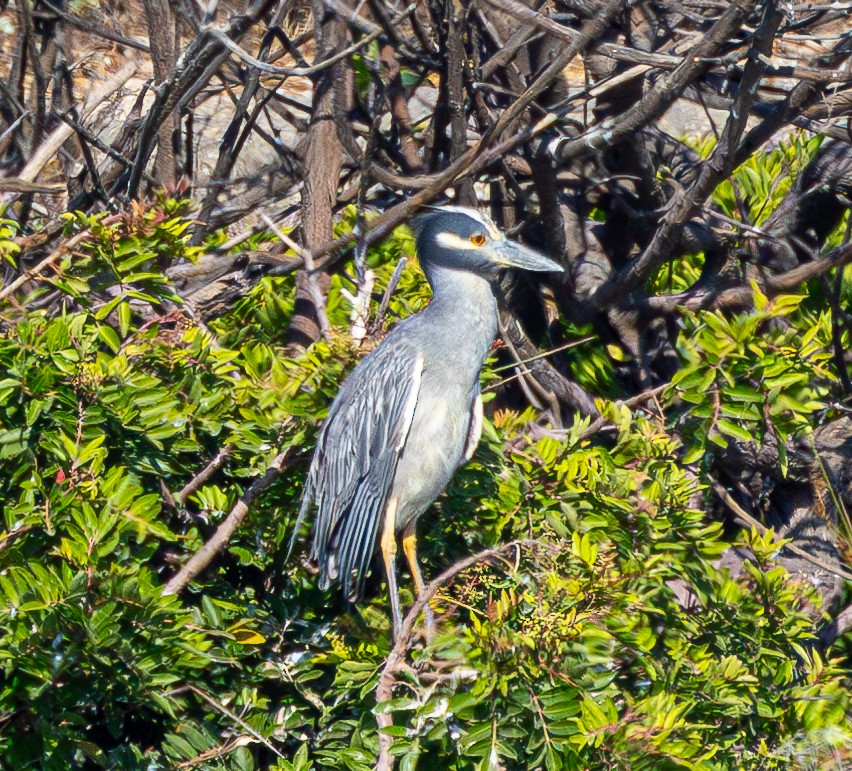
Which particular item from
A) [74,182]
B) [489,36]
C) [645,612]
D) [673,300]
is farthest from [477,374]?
[74,182]

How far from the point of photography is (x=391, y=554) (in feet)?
11.2

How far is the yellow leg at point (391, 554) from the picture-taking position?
3.21 meters

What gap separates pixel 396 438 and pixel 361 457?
0.14 metres

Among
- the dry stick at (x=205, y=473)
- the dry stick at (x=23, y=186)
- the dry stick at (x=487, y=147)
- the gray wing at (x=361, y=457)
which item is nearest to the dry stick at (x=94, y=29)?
the dry stick at (x=23, y=186)

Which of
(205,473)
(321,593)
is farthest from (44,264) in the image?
(321,593)

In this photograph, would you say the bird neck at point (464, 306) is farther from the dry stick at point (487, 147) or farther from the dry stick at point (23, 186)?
the dry stick at point (23, 186)

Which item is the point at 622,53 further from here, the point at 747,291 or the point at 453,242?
the point at 747,291

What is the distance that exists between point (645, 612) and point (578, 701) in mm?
594

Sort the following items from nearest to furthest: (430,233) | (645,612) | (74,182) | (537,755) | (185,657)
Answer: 1. (537,755)
2. (185,657)
3. (645,612)
4. (430,233)
5. (74,182)

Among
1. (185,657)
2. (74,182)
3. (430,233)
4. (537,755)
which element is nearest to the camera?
(537,755)

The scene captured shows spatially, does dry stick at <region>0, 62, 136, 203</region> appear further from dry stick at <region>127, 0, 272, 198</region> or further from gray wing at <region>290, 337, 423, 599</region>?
gray wing at <region>290, 337, 423, 599</region>

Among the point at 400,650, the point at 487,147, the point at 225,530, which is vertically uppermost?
the point at 487,147

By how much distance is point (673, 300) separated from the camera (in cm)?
433

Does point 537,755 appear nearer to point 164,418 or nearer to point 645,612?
point 645,612
